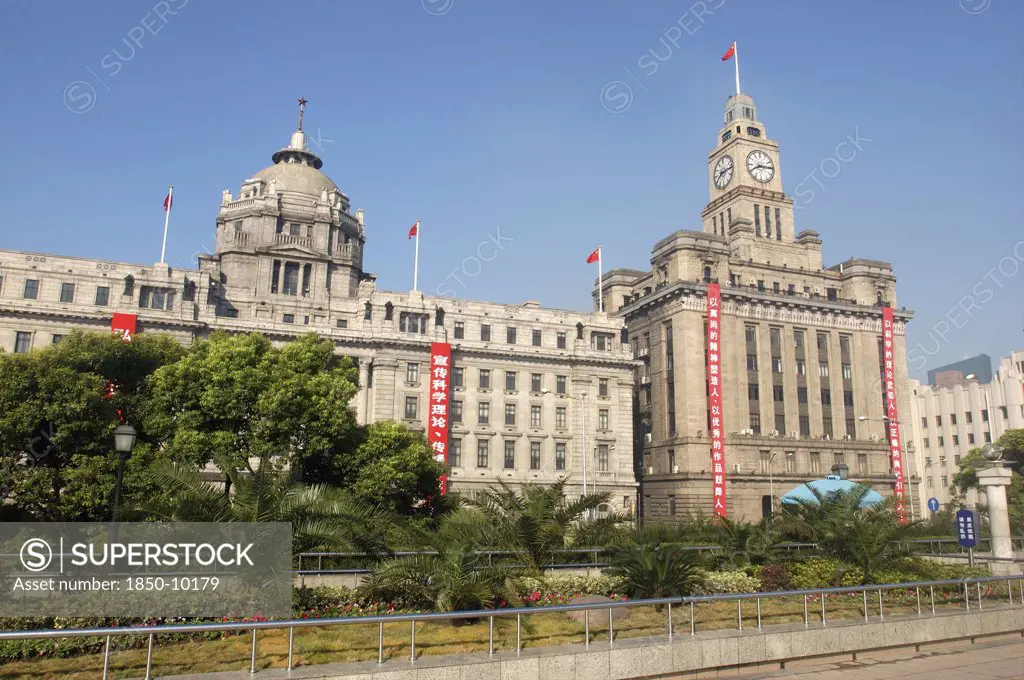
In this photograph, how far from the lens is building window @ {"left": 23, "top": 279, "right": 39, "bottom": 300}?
55.0 m

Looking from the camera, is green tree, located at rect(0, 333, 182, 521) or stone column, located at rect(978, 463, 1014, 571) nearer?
stone column, located at rect(978, 463, 1014, 571)

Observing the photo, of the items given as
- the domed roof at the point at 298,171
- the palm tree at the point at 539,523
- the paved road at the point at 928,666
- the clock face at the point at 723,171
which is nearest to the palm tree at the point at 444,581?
the palm tree at the point at 539,523

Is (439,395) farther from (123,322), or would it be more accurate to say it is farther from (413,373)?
(123,322)

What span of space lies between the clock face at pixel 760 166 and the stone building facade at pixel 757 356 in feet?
0.78

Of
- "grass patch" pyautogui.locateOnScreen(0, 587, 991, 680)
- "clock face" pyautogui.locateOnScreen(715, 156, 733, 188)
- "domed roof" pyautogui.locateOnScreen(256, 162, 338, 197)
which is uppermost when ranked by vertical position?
"clock face" pyautogui.locateOnScreen(715, 156, 733, 188)

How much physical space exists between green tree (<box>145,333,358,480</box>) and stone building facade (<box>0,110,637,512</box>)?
1997 cm

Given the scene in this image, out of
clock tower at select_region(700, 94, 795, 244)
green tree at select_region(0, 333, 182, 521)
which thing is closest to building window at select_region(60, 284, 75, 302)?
green tree at select_region(0, 333, 182, 521)

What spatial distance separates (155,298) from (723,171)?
62.0 m

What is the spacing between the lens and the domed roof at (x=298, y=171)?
73000 millimetres

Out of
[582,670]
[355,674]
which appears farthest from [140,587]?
[582,670]

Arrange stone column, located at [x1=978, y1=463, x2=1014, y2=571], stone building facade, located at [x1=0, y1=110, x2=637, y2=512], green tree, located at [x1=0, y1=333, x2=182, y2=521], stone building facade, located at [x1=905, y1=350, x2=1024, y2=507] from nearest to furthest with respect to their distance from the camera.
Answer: stone column, located at [x1=978, y1=463, x2=1014, y2=571]
green tree, located at [x1=0, y1=333, x2=182, y2=521]
stone building facade, located at [x1=0, y1=110, x2=637, y2=512]
stone building facade, located at [x1=905, y1=350, x2=1024, y2=507]

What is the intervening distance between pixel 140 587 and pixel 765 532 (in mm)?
18642

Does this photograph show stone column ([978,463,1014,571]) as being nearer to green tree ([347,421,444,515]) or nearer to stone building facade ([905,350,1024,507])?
green tree ([347,421,444,515])

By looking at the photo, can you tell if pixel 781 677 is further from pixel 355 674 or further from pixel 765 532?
pixel 765 532
